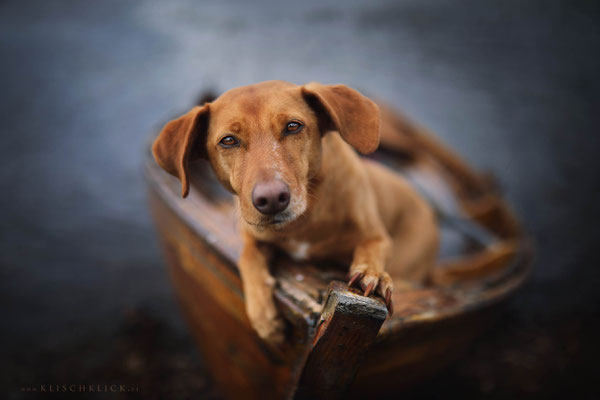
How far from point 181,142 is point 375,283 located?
101 centimetres

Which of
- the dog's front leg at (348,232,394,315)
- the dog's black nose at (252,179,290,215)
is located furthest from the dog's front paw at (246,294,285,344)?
the dog's black nose at (252,179,290,215)

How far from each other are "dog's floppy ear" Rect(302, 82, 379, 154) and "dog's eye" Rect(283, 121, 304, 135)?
0.14 metres

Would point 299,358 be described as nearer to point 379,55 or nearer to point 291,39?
point 291,39

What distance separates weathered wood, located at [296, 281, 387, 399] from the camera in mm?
1375

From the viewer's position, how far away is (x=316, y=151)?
171 cm

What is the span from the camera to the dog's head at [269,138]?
1471 mm

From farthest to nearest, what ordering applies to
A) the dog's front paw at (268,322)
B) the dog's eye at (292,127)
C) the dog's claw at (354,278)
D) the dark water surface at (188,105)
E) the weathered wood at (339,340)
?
1. the dark water surface at (188,105)
2. the dog's front paw at (268,322)
3. the dog's eye at (292,127)
4. the dog's claw at (354,278)
5. the weathered wood at (339,340)

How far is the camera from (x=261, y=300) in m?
1.80

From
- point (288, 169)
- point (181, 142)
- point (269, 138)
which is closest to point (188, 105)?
point (181, 142)

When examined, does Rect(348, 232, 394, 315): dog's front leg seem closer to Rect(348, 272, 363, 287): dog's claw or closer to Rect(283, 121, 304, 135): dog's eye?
Rect(348, 272, 363, 287): dog's claw

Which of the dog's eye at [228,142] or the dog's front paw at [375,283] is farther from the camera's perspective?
the dog's eye at [228,142]

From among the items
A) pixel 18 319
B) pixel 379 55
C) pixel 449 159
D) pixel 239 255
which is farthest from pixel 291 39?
pixel 239 255

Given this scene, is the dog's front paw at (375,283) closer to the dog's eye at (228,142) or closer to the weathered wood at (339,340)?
the weathered wood at (339,340)

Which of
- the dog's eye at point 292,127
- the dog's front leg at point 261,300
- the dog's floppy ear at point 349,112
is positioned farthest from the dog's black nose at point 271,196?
the dog's front leg at point 261,300
